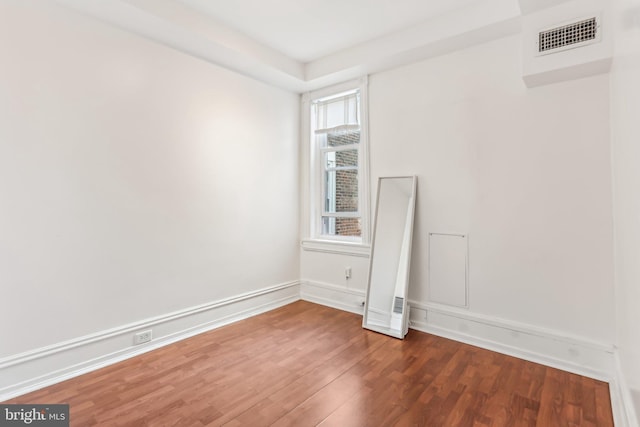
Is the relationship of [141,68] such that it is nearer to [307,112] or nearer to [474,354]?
[307,112]

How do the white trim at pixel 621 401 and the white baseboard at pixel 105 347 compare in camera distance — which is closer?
the white trim at pixel 621 401

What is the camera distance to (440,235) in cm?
315

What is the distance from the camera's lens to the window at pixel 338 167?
379 cm

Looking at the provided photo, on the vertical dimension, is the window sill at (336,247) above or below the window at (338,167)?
below

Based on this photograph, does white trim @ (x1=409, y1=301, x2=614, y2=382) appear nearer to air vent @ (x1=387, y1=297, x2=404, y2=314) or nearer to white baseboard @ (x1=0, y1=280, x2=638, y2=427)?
white baseboard @ (x1=0, y1=280, x2=638, y2=427)

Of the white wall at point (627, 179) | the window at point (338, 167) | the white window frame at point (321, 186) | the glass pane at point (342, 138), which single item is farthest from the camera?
the glass pane at point (342, 138)

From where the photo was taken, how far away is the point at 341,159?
4.11m

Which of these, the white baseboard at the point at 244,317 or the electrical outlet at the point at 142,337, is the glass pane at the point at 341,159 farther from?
the electrical outlet at the point at 142,337

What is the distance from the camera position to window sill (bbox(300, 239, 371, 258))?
372 centimetres

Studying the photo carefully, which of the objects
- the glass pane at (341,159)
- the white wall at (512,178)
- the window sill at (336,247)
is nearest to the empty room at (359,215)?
the white wall at (512,178)

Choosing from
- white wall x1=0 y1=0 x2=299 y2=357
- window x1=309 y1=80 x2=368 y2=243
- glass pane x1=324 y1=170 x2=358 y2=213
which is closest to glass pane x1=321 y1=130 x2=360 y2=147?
window x1=309 y1=80 x2=368 y2=243

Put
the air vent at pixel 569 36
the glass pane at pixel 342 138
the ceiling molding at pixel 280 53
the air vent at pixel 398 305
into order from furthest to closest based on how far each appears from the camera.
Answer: the glass pane at pixel 342 138
the air vent at pixel 398 305
the ceiling molding at pixel 280 53
the air vent at pixel 569 36

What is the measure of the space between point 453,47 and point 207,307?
11.7ft

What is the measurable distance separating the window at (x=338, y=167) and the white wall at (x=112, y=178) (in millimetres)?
861
